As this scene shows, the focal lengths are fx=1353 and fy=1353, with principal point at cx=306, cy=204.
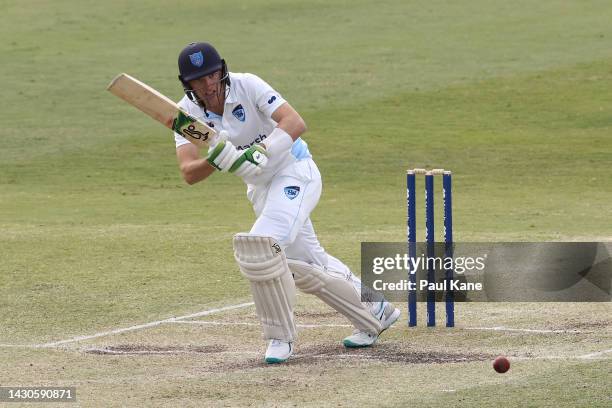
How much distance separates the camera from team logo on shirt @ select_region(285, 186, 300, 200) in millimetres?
7406

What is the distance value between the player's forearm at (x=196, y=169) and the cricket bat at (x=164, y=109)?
102 mm

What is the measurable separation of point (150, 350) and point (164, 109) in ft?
4.62

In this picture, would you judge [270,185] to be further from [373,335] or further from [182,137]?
[373,335]

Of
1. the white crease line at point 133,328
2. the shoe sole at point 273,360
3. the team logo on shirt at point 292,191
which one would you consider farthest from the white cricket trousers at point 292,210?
the white crease line at point 133,328

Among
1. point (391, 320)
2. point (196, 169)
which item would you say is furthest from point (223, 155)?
point (391, 320)

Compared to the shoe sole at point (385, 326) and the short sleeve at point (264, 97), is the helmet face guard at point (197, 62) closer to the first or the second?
the short sleeve at point (264, 97)

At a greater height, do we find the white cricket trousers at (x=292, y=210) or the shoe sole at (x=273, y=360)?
the white cricket trousers at (x=292, y=210)

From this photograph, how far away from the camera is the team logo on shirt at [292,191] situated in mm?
7406

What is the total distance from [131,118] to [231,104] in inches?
580

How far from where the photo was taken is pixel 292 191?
744cm

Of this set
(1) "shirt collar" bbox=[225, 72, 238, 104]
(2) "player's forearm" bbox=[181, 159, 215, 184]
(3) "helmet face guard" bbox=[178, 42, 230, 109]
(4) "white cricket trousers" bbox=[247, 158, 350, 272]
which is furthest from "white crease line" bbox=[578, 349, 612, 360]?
(3) "helmet face guard" bbox=[178, 42, 230, 109]

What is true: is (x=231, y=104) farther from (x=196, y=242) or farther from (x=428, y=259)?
(x=196, y=242)

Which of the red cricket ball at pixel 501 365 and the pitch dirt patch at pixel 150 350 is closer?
the red cricket ball at pixel 501 365

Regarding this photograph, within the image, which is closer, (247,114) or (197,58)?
(197,58)
